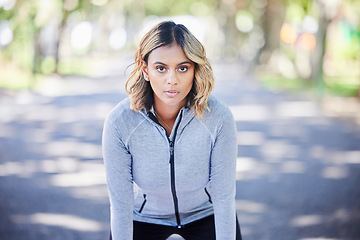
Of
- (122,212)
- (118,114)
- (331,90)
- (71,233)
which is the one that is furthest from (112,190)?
(331,90)

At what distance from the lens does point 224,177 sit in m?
2.44

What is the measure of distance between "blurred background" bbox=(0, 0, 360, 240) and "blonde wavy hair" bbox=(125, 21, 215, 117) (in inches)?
17.8

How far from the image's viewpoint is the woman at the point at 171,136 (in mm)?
2352

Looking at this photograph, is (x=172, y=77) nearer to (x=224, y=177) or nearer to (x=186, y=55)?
(x=186, y=55)

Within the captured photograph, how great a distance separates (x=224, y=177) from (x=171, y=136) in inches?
14.2

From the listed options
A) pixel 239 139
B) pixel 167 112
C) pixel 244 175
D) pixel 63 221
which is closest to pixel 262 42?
pixel 239 139

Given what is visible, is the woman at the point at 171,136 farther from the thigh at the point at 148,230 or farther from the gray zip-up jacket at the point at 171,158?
the thigh at the point at 148,230

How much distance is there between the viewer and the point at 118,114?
7.77ft

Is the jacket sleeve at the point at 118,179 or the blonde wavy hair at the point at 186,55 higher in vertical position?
the blonde wavy hair at the point at 186,55

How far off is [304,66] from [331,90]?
16.5 feet

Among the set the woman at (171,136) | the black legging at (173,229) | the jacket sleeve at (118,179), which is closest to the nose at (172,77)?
the woman at (171,136)

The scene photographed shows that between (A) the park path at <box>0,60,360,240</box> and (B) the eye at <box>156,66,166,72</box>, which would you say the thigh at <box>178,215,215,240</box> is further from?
(A) the park path at <box>0,60,360,240</box>

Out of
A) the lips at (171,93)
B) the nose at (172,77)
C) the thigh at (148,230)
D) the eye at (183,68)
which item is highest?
the eye at (183,68)

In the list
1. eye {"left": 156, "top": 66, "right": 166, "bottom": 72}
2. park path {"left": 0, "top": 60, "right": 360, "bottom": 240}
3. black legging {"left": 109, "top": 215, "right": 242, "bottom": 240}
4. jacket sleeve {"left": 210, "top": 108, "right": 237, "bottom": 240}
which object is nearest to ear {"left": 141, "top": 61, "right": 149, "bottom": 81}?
eye {"left": 156, "top": 66, "right": 166, "bottom": 72}
